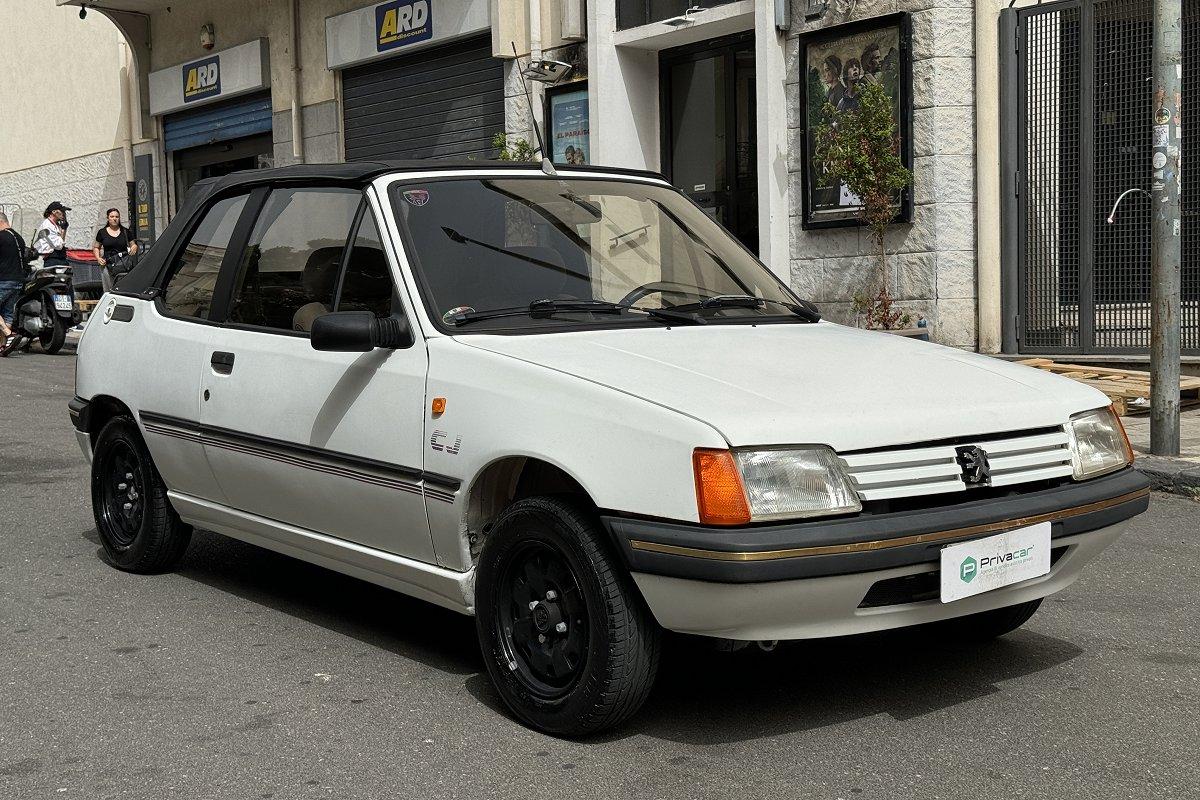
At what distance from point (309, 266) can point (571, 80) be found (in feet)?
37.9

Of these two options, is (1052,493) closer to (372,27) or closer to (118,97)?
(372,27)

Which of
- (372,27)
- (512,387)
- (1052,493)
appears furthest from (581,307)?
(372,27)

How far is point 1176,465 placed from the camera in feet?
25.6

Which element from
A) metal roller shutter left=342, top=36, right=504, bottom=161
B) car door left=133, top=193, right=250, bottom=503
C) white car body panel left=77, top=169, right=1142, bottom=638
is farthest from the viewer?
metal roller shutter left=342, top=36, right=504, bottom=161

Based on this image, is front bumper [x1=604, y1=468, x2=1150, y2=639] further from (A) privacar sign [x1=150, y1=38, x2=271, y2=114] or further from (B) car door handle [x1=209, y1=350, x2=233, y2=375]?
(A) privacar sign [x1=150, y1=38, x2=271, y2=114]

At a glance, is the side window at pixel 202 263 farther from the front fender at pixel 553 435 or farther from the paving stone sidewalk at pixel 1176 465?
the paving stone sidewalk at pixel 1176 465

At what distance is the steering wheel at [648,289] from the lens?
14.9ft

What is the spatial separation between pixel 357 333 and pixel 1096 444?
7.04 ft

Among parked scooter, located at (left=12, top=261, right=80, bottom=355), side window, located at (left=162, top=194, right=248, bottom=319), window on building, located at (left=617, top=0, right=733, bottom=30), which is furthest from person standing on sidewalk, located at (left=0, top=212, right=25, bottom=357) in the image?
side window, located at (left=162, top=194, right=248, bottom=319)

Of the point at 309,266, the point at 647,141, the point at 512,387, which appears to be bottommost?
the point at 512,387

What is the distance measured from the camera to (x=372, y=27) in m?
19.2

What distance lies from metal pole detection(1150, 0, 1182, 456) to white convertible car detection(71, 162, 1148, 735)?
4.01 metres

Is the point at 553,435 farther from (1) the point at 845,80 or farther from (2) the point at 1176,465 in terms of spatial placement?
(1) the point at 845,80

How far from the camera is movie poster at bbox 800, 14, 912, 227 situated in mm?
12406
